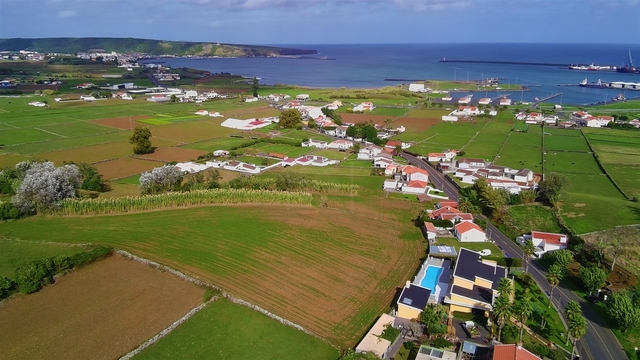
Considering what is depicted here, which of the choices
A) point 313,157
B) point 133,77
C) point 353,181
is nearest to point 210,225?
point 353,181

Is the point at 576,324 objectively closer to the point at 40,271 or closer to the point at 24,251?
the point at 40,271

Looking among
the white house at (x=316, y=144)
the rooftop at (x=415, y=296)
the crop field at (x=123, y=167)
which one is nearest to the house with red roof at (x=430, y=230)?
the rooftop at (x=415, y=296)

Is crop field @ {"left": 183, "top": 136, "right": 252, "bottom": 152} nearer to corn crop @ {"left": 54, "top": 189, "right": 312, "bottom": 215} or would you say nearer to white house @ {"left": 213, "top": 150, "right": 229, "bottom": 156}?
white house @ {"left": 213, "top": 150, "right": 229, "bottom": 156}

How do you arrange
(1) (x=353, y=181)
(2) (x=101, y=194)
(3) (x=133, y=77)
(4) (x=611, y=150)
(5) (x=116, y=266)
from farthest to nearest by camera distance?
(3) (x=133, y=77) → (4) (x=611, y=150) → (1) (x=353, y=181) → (2) (x=101, y=194) → (5) (x=116, y=266)

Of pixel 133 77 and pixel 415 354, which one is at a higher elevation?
pixel 133 77

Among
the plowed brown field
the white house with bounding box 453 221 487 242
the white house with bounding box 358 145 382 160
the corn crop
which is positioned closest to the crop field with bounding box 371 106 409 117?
the white house with bounding box 358 145 382 160

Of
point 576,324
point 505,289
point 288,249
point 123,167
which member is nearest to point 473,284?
point 505,289

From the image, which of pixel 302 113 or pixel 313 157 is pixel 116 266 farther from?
pixel 302 113
